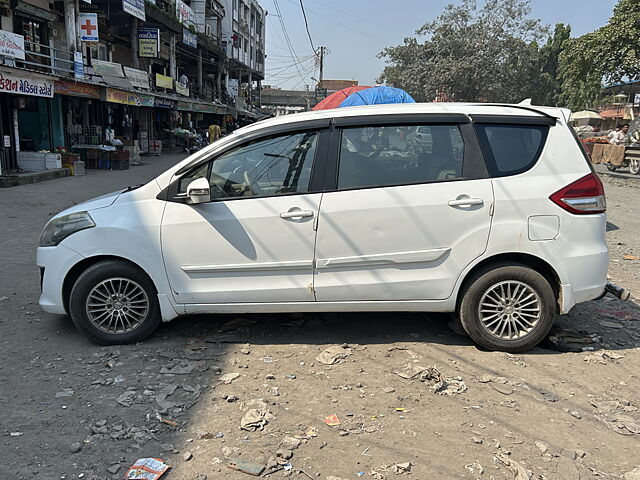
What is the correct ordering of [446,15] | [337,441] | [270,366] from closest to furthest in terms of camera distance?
[337,441] < [270,366] < [446,15]

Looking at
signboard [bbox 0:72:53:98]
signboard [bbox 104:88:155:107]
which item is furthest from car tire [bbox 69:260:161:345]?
signboard [bbox 104:88:155:107]

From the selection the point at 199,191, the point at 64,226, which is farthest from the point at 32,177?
the point at 199,191

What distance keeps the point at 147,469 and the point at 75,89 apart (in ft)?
58.9

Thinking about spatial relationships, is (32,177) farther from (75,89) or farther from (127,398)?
(127,398)

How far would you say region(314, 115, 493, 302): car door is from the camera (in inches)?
158

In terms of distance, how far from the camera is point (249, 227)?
4.05m

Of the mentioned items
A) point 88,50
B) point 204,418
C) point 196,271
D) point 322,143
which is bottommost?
point 204,418

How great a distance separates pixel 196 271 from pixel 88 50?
2205 cm

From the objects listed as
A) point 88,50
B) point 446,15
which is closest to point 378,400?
point 88,50

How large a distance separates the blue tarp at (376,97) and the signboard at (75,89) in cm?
986

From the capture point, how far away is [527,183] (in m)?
4.06

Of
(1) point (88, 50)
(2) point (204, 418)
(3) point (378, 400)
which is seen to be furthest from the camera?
(1) point (88, 50)

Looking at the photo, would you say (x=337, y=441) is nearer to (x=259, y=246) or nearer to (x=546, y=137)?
(x=259, y=246)

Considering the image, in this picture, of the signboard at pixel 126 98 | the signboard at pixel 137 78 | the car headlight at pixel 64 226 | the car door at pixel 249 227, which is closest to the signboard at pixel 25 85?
the signboard at pixel 126 98
